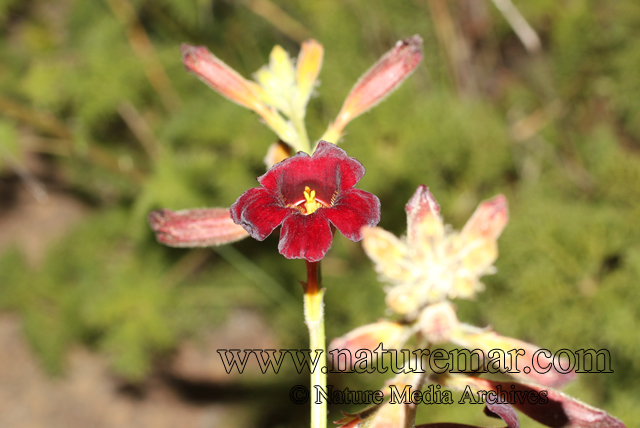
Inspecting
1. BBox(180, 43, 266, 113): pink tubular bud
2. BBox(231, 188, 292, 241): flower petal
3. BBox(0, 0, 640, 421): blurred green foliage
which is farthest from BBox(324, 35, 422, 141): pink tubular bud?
BBox(0, 0, 640, 421): blurred green foliage

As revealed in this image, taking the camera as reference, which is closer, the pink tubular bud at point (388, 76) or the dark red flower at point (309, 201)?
the dark red flower at point (309, 201)

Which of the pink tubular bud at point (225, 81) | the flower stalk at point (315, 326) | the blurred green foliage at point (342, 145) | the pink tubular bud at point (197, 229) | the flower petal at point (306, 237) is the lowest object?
the flower stalk at point (315, 326)

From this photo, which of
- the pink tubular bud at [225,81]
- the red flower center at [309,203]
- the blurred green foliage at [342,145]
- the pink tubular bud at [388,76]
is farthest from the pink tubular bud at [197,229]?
the blurred green foliage at [342,145]

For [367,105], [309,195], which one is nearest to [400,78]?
[367,105]

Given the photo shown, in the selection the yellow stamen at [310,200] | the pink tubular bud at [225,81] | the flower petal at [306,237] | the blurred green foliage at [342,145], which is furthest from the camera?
the blurred green foliage at [342,145]

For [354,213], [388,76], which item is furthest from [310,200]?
[388,76]

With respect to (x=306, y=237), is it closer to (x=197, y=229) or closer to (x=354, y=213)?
(x=354, y=213)

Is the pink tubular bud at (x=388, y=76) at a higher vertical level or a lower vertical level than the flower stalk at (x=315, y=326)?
higher

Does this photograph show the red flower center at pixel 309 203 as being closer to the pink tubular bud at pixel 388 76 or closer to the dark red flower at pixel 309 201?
the dark red flower at pixel 309 201
